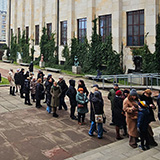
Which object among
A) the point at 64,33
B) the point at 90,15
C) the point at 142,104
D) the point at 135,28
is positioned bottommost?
the point at 142,104

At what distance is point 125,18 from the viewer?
70.2 feet

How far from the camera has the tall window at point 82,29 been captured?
2628 centimetres

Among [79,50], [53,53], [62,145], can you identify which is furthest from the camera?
[53,53]

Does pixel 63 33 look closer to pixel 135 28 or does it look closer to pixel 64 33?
pixel 64 33

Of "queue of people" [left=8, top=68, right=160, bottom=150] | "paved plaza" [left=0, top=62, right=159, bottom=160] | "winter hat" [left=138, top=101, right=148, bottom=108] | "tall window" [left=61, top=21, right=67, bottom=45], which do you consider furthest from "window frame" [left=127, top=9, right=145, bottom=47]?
"winter hat" [left=138, top=101, right=148, bottom=108]

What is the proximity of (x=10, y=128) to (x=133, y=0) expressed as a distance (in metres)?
17.3

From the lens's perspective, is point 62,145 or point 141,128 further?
point 62,145

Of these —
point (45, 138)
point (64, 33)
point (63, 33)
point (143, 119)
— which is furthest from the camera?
point (63, 33)

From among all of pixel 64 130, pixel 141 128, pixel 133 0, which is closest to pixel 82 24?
pixel 133 0

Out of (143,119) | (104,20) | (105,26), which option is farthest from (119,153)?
(104,20)

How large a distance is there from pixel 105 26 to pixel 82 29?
13.3 feet

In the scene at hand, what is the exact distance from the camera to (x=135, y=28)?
20688mm

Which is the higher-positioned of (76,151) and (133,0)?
(133,0)

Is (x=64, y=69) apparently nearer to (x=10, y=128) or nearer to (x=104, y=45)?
(x=104, y=45)
